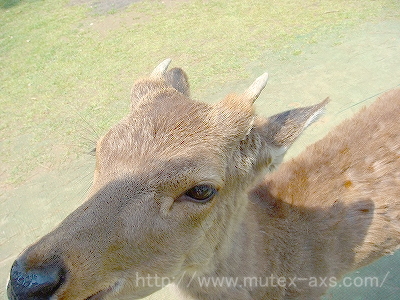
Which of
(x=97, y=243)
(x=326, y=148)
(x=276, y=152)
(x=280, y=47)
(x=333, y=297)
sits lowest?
(x=333, y=297)

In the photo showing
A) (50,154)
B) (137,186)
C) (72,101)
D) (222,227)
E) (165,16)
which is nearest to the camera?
(137,186)

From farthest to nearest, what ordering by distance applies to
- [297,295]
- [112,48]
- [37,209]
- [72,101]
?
[112,48], [72,101], [37,209], [297,295]

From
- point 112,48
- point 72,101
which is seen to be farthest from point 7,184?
point 112,48

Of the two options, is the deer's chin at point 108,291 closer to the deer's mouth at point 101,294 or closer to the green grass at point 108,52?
the deer's mouth at point 101,294

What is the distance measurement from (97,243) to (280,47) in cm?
687

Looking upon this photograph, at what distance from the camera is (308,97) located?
6340mm

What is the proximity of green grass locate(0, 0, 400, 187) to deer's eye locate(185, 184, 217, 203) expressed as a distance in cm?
390

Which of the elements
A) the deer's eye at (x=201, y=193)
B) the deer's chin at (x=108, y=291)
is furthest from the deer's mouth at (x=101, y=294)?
the deer's eye at (x=201, y=193)

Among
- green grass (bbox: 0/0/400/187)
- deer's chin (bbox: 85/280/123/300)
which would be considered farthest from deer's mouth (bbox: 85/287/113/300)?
green grass (bbox: 0/0/400/187)

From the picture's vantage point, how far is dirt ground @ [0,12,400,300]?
182 inches

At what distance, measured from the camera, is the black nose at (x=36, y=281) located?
1669mm

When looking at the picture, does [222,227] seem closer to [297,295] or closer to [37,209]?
[297,295]

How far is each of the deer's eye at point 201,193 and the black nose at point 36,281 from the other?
0.84 meters

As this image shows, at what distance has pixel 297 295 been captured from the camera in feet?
9.78
